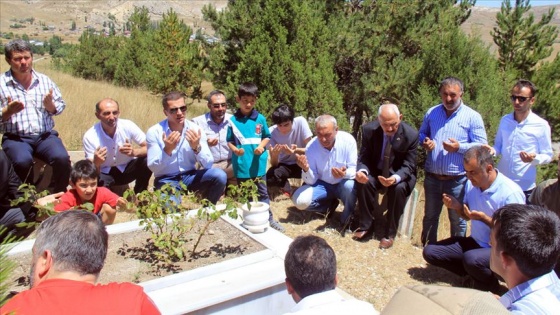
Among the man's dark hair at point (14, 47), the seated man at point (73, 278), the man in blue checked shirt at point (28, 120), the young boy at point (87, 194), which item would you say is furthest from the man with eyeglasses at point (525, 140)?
the man's dark hair at point (14, 47)

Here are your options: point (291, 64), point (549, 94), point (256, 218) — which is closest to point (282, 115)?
point (256, 218)

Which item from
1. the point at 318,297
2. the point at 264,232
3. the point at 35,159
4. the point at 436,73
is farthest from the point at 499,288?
the point at 436,73

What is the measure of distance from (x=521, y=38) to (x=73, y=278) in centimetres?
1524

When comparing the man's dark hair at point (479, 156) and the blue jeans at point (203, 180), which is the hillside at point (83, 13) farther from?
the man's dark hair at point (479, 156)

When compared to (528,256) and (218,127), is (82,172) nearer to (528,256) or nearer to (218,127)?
(218,127)

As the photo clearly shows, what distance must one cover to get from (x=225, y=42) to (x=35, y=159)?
21.2 feet

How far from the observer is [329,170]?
4859mm

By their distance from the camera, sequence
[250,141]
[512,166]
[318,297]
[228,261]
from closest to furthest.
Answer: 1. [318,297]
2. [228,261]
3. [512,166]
4. [250,141]

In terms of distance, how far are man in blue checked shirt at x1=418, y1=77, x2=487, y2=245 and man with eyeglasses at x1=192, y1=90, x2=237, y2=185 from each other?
2108 mm

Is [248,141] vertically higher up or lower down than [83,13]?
higher up

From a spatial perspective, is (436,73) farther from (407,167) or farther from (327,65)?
(407,167)

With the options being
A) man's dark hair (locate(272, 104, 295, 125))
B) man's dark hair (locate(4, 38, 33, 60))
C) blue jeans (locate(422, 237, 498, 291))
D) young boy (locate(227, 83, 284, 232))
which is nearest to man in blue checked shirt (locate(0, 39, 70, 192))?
man's dark hair (locate(4, 38, 33, 60))

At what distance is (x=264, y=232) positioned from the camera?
386 centimetres

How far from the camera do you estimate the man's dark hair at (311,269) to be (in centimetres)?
206
